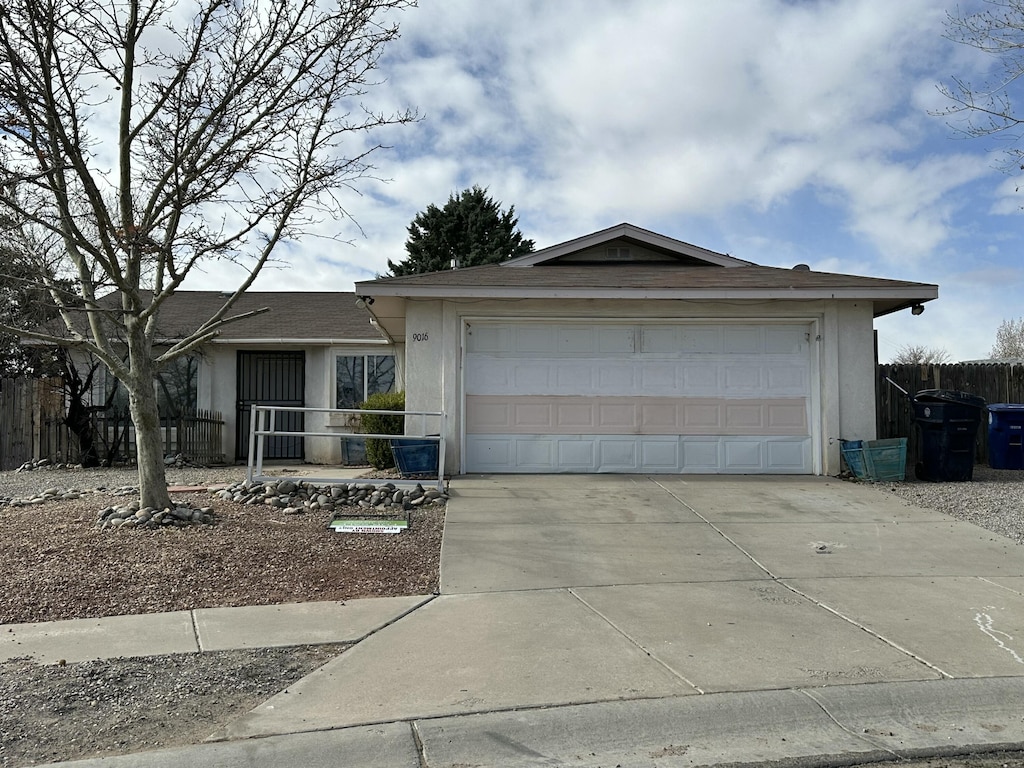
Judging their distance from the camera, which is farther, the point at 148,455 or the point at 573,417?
the point at 573,417

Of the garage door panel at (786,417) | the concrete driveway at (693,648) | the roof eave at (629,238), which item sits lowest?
the concrete driveway at (693,648)

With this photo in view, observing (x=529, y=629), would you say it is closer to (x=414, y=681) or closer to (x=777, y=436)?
(x=414, y=681)

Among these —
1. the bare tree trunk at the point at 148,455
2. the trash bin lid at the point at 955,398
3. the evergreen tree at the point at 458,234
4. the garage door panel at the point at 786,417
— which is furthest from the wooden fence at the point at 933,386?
the evergreen tree at the point at 458,234

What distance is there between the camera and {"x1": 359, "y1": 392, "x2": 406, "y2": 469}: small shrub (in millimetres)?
12258

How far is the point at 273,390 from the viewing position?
17078 millimetres

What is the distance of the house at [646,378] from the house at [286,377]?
5.02 meters

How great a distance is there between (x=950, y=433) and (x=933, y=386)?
2808 millimetres

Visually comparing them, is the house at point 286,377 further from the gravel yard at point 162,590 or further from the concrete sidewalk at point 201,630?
the concrete sidewalk at point 201,630

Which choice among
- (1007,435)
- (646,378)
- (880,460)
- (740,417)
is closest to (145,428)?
(646,378)

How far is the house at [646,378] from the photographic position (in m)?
11.6

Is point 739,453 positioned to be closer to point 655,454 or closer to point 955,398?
point 655,454

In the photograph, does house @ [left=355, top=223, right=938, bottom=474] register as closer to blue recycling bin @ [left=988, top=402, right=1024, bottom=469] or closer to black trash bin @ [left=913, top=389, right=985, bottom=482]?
black trash bin @ [left=913, top=389, right=985, bottom=482]

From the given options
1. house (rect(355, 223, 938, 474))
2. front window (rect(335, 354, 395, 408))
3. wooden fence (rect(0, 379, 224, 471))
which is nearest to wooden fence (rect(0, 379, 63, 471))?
wooden fence (rect(0, 379, 224, 471))

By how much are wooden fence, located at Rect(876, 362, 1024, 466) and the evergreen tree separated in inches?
909
